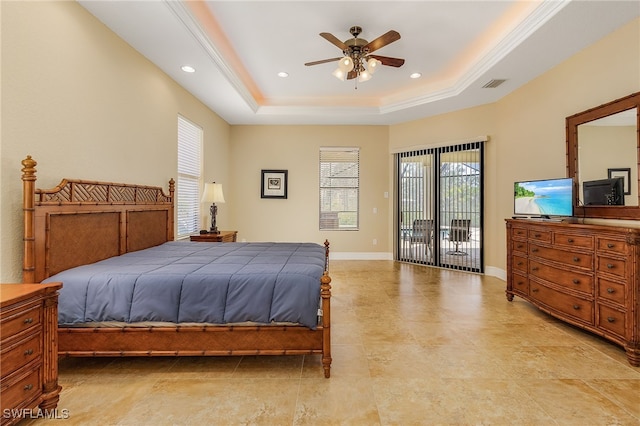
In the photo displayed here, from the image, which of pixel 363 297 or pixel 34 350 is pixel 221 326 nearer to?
pixel 34 350

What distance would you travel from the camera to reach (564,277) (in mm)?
3148

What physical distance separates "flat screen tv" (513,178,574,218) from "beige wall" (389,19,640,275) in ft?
1.39

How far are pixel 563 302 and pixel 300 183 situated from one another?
16.0 ft

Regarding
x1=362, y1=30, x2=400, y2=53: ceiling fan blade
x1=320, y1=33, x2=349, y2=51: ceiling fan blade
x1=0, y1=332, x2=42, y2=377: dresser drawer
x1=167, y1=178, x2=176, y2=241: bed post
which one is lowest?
x1=0, y1=332, x2=42, y2=377: dresser drawer

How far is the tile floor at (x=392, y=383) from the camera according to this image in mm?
1860

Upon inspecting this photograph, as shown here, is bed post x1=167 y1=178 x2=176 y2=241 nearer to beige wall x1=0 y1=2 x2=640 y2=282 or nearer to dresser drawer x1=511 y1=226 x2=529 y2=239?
beige wall x1=0 y1=2 x2=640 y2=282

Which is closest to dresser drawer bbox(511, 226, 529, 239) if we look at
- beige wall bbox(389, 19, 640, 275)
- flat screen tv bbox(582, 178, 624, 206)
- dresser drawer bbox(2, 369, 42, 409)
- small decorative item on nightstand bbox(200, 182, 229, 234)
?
flat screen tv bbox(582, 178, 624, 206)

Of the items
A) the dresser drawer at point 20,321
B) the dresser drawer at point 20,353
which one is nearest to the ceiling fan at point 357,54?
the dresser drawer at point 20,321

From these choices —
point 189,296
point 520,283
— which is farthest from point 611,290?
point 189,296

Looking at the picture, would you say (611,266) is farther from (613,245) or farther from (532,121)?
(532,121)

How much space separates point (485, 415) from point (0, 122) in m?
3.62

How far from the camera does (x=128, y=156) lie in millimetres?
3479

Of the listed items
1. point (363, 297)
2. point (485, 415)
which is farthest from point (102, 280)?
point (363, 297)

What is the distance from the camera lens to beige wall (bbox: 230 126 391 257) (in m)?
6.77
